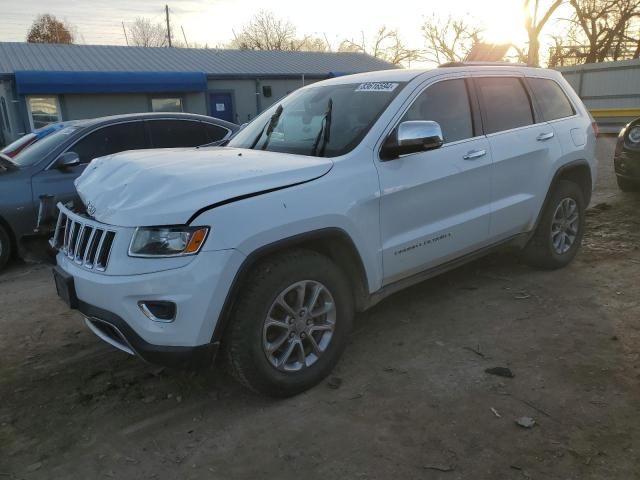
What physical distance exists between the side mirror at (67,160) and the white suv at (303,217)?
2414mm

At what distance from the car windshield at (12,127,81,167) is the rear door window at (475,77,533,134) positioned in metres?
4.58

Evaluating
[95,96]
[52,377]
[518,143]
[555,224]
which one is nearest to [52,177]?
[52,377]

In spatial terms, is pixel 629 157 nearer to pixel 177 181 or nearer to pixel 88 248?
pixel 177 181

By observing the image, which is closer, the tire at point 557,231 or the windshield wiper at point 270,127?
the windshield wiper at point 270,127

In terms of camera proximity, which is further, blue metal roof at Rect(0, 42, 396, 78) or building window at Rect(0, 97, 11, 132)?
blue metal roof at Rect(0, 42, 396, 78)

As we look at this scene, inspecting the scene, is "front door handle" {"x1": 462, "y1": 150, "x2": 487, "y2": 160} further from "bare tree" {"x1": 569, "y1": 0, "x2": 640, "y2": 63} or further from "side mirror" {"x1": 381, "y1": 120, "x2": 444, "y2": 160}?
"bare tree" {"x1": 569, "y1": 0, "x2": 640, "y2": 63}

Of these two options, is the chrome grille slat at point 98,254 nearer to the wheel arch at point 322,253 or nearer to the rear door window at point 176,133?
the wheel arch at point 322,253

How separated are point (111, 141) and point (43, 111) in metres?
13.7

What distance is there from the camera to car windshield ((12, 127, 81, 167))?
608 cm

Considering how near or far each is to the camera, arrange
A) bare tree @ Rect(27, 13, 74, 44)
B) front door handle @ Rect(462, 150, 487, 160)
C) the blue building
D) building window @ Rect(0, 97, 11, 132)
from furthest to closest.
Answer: bare tree @ Rect(27, 13, 74, 44) → building window @ Rect(0, 97, 11, 132) → the blue building → front door handle @ Rect(462, 150, 487, 160)

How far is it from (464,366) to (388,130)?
1594 millimetres

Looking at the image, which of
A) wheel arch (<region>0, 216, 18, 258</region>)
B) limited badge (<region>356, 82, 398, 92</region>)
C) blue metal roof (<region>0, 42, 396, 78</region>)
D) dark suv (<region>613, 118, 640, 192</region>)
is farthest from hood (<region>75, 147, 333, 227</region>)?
blue metal roof (<region>0, 42, 396, 78</region>)

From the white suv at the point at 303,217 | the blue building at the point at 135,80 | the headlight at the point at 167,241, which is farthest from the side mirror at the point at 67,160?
the blue building at the point at 135,80

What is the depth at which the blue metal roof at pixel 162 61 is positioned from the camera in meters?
19.2
